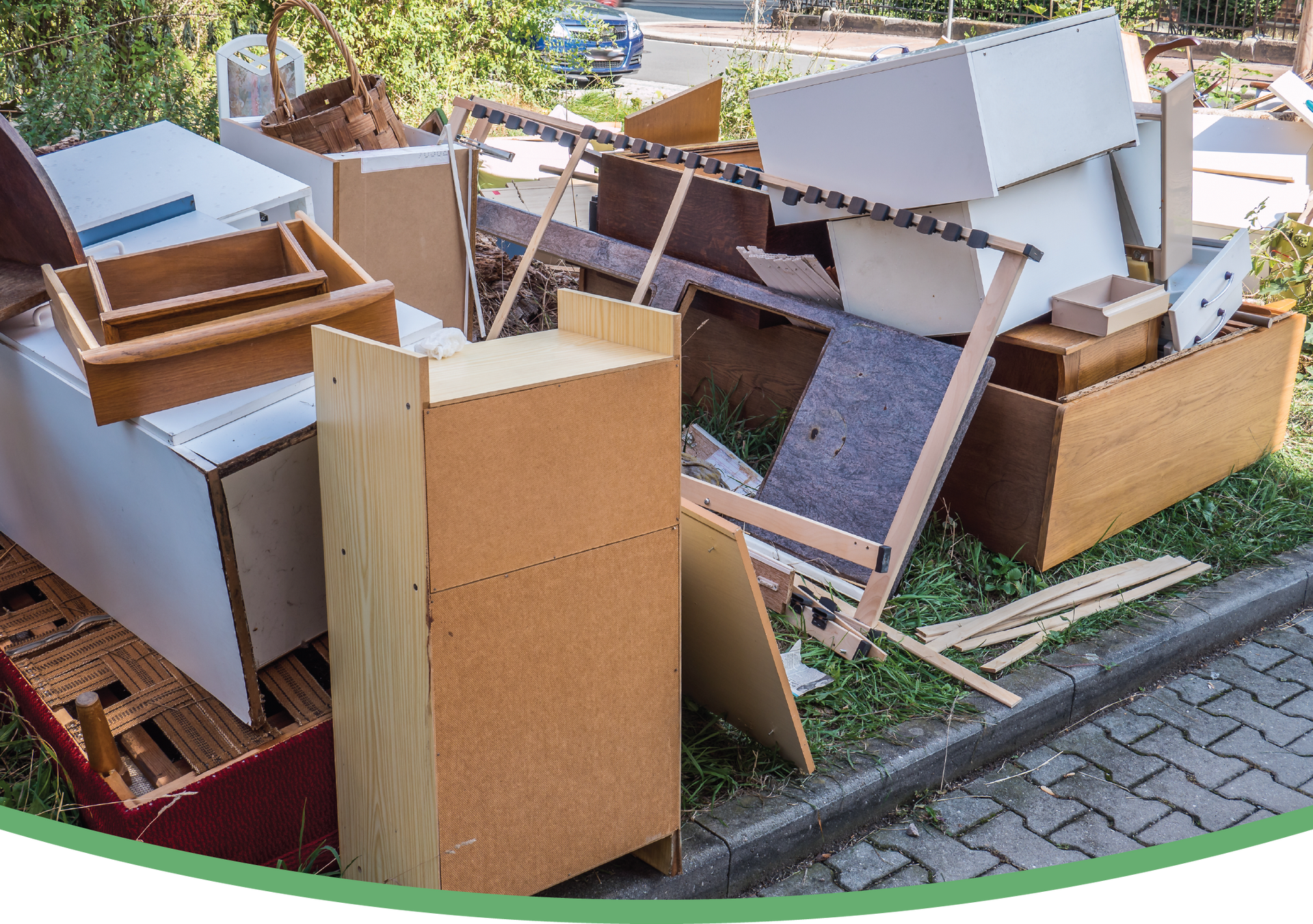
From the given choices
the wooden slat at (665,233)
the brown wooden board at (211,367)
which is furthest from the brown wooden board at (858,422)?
the brown wooden board at (211,367)

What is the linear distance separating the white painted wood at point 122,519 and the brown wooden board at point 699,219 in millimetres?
2267

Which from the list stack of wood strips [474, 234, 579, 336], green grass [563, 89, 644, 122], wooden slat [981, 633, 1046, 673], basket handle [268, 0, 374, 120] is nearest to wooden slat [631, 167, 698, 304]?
stack of wood strips [474, 234, 579, 336]

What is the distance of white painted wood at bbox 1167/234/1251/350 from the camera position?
3.59m

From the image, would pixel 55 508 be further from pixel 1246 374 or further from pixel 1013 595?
pixel 1246 374

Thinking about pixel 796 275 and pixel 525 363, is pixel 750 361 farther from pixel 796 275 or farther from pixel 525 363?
pixel 525 363

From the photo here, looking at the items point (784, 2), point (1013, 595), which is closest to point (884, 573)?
point (1013, 595)

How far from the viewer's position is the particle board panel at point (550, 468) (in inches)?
66.0

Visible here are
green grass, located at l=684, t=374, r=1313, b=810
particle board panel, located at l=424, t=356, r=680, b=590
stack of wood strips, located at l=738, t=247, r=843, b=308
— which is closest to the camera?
particle board panel, located at l=424, t=356, r=680, b=590

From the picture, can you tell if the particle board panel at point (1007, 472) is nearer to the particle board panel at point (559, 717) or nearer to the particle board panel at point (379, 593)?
the particle board panel at point (559, 717)

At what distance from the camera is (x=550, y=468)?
1790 millimetres

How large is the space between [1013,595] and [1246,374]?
142 cm

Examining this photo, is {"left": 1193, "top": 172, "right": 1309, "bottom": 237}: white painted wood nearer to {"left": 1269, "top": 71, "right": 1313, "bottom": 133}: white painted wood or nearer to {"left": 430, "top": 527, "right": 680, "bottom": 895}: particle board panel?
{"left": 1269, "top": 71, "right": 1313, "bottom": 133}: white painted wood

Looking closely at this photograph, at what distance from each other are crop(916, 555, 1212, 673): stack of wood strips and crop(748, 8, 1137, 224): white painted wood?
1.24 meters

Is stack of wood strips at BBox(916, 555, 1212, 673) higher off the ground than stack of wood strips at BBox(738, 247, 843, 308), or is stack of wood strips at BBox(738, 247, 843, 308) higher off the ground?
stack of wood strips at BBox(738, 247, 843, 308)
